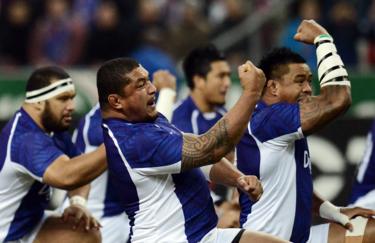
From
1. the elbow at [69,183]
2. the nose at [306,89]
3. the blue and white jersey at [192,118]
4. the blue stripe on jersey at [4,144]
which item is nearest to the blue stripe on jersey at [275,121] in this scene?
the nose at [306,89]

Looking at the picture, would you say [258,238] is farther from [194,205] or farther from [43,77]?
[43,77]

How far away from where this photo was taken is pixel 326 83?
7285mm

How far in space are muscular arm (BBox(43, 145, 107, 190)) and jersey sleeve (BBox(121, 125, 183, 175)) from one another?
3.07ft

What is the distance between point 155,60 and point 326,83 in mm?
8176

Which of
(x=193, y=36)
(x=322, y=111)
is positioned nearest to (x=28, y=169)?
(x=322, y=111)

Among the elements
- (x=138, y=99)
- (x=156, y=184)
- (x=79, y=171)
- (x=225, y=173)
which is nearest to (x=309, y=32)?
(x=225, y=173)

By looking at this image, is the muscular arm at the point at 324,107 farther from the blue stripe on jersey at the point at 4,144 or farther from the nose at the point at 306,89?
the blue stripe on jersey at the point at 4,144

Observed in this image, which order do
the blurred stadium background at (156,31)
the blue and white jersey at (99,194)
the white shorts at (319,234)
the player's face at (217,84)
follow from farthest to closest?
the blurred stadium background at (156,31), the player's face at (217,84), the blue and white jersey at (99,194), the white shorts at (319,234)

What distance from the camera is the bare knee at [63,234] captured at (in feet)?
28.3

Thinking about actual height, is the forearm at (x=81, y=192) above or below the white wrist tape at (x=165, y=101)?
below

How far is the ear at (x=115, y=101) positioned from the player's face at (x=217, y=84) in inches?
148

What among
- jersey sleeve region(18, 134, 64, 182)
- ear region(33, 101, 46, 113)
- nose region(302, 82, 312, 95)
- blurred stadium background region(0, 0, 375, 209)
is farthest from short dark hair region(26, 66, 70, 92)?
blurred stadium background region(0, 0, 375, 209)

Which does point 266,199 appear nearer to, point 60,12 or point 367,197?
point 367,197

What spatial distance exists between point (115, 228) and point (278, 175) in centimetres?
280
